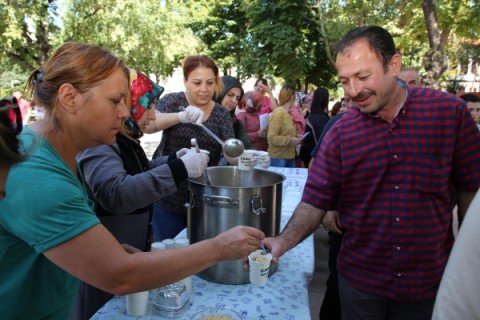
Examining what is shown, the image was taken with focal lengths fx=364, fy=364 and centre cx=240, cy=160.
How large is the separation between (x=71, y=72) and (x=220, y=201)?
0.63 m

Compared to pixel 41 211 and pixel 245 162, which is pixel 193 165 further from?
pixel 41 211

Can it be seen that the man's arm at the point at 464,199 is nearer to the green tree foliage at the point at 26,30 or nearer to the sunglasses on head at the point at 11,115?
the sunglasses on head at the point at 11,115

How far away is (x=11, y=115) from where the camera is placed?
0.76 metres

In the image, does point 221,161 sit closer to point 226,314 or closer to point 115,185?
point 115,185

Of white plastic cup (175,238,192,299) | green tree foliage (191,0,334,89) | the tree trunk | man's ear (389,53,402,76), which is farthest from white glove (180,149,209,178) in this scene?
green tree foliage (191,0,334,89)

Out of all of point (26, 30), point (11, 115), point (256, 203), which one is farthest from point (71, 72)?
point (26, 30)

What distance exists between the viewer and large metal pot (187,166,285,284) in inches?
51.4

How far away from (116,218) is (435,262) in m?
1.36

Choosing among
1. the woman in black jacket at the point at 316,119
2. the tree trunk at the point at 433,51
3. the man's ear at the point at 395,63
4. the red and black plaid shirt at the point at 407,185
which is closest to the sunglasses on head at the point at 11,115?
the red and black plaid shirt at the point at 407,185

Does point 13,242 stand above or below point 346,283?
above

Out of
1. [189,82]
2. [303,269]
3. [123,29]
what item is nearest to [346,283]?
[303,269]

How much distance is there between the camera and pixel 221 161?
2578 millimetres

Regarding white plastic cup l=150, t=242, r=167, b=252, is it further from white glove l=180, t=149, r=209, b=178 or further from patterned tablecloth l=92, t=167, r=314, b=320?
white glove l=180, t=149, r=209, b=178

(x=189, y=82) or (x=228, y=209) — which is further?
(x=189, y=82)
